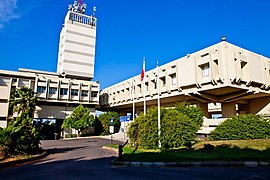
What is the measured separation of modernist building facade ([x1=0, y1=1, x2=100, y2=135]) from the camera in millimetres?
42906

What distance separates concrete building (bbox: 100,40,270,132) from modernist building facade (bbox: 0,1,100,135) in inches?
639

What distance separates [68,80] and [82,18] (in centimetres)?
2051

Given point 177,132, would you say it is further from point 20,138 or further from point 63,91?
point 63,91

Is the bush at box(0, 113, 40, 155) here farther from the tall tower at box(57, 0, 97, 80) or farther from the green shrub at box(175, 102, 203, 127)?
the tall tower at box(57, 0, 97, 80)

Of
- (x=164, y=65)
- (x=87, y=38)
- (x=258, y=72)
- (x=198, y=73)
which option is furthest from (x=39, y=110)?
(x=258, y=72)

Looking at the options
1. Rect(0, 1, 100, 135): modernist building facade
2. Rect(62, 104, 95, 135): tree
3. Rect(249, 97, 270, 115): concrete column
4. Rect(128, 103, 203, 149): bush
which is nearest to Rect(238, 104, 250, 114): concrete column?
Rect(249, 97, 270, 115): concrete column

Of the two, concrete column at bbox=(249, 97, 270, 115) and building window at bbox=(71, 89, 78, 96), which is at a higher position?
building window at bbox=(71, 89, 78, 96)

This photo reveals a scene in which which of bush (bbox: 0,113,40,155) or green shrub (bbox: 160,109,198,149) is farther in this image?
green shrub (bbox: 160,109,198,149)

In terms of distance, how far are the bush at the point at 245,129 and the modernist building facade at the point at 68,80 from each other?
34.4m

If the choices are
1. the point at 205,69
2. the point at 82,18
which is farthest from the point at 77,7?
the point at 205,69

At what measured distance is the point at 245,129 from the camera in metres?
18.5

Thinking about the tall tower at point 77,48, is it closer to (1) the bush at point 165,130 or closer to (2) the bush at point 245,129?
(1) the bush at point 165,130

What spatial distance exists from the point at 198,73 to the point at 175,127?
15468mm

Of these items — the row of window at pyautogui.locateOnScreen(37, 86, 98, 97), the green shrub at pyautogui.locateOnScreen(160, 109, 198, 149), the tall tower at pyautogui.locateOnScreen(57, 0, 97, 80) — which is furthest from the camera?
the tall tower at pyautogui.locateOnScreen(57, 0, 97, 80)
